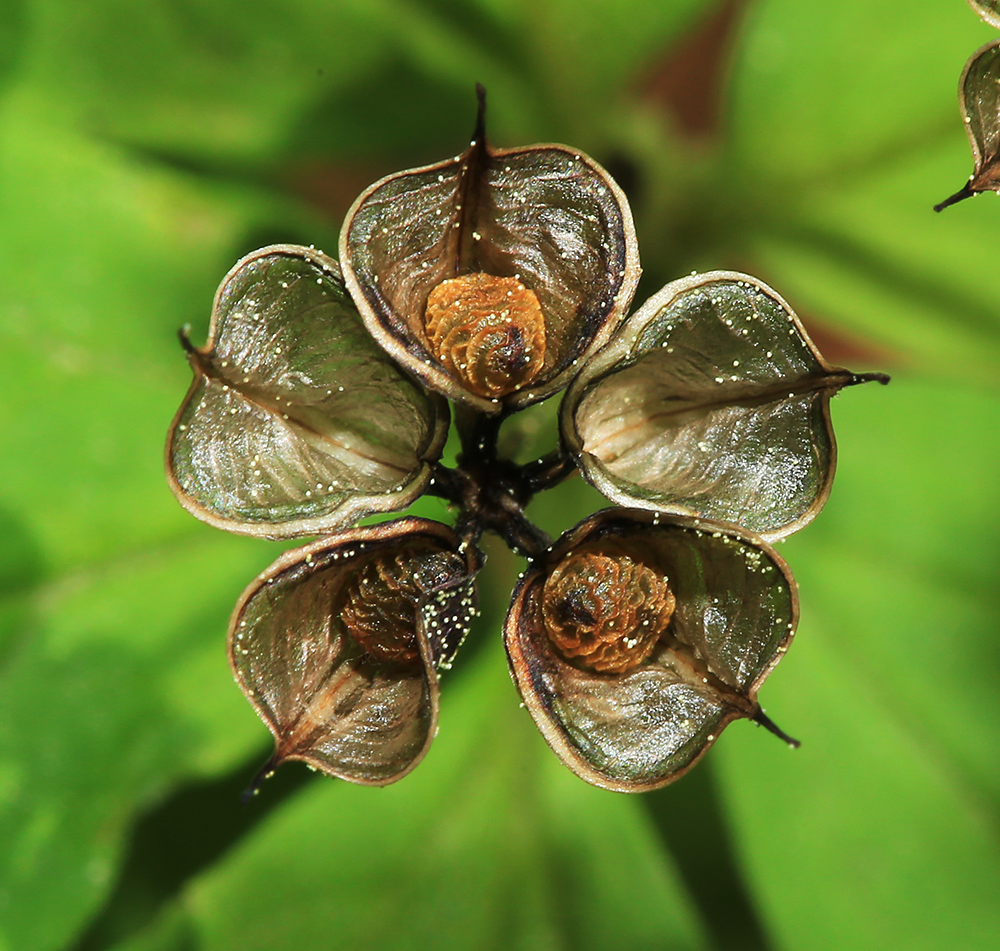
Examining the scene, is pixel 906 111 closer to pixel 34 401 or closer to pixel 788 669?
pixel 788 669

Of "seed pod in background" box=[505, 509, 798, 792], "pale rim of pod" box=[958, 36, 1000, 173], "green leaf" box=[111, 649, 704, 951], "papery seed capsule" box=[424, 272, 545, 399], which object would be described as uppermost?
"pale rim of pod" box=[958, 36, 1000, 173]

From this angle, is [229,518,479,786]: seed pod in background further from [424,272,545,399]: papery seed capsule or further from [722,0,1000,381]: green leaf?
[722,0,1000,381]: green leaf

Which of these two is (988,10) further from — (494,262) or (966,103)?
(494,262)

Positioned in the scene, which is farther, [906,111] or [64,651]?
[906,111]

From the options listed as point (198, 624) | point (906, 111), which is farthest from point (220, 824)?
point (906, 111)

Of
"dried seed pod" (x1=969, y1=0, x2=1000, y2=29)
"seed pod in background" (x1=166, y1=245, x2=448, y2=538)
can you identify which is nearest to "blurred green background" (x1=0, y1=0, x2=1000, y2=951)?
"seed pod in background" (x1=166, y1=245, x2=448, y2=538)

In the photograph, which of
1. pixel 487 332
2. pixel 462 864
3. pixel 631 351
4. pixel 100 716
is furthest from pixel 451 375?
pixel 462 864

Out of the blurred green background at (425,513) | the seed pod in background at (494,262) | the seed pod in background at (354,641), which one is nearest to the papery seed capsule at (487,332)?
the seed pod in background at (494,262)
